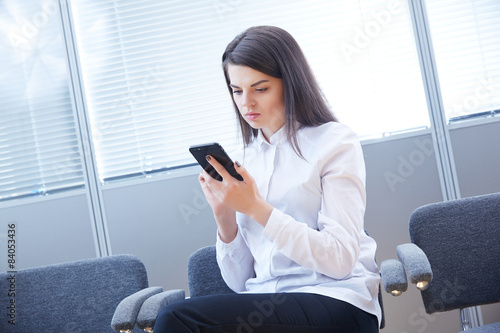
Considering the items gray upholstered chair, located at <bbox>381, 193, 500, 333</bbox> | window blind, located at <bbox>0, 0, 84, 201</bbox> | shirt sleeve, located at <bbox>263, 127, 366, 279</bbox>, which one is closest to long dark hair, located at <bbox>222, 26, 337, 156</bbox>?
shirt sleeve, located at <bbox>263, 127, 366, 279</bbox>

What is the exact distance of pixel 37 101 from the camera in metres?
2.96

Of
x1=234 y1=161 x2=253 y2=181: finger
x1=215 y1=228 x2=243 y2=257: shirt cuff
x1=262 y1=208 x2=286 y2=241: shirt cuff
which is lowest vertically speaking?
x1=215 y1=228 x2=243 y2=257: shirt cuff

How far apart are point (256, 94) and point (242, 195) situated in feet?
1.26

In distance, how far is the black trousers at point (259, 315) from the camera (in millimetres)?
1528

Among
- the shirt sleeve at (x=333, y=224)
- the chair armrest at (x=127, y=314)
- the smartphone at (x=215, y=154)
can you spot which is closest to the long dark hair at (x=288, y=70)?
the shirt sleeve at (x=333, y=224)

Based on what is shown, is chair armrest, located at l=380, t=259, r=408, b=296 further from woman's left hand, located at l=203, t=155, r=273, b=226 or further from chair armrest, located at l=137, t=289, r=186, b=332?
chair armrest, located at l=137, t=289, r=186, b=332

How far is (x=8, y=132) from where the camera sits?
2963 mm

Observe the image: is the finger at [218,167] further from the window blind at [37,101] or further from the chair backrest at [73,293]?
the window blind at [37,101]

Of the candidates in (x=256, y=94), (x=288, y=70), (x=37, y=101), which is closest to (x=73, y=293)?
(x=37, y=101)

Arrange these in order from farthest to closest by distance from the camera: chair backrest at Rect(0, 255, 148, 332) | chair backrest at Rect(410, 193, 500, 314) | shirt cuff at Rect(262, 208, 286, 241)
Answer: chair backrest at Rect(0, 255, 148, 332)
chair backrest at Rect(410, 193, 500, 314)
shirt cuff at Rect(262, 208, 286, 241)

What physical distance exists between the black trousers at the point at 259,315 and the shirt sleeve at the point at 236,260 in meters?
0.39

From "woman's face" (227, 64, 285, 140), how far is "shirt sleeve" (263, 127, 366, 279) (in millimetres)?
257

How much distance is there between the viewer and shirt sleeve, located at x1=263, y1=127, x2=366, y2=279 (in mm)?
1624

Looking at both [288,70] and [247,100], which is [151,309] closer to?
[247,100]
